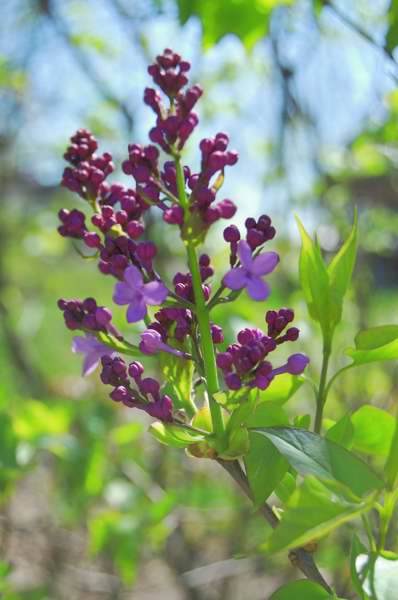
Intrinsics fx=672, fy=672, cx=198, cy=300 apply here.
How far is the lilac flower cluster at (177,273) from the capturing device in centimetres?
56

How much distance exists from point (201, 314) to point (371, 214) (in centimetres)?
273

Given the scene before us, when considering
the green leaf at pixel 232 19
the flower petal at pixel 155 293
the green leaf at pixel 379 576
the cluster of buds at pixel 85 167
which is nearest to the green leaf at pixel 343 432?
the green leaf at pixel 379 576

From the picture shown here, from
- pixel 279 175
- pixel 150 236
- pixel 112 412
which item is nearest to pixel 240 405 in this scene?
pixel 150 236

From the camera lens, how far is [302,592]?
21.6 inches

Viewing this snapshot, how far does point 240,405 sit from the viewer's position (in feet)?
1.89

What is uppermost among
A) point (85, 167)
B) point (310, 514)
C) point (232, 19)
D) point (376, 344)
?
point (232, 19)

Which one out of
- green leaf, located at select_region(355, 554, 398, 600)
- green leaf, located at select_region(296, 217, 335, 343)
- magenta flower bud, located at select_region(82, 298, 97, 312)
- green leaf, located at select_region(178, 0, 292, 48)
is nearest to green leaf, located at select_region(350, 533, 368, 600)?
green leaf, located at select_region(355, 554, 398, 600)

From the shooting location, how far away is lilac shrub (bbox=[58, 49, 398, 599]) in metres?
0.56

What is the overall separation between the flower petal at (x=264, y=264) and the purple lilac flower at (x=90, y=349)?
16 cm

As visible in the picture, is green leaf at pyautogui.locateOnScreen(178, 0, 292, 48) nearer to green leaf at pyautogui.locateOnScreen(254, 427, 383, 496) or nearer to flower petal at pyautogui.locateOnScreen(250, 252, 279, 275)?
flower petal at pyautogui.locateOnScreen(250, 252, 279, 275)

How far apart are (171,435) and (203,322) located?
10cm

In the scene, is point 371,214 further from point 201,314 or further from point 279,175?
point 201,314

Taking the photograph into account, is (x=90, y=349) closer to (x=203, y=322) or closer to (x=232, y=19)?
(x=203, y=322)

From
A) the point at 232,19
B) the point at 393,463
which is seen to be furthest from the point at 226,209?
the point at 232,19
